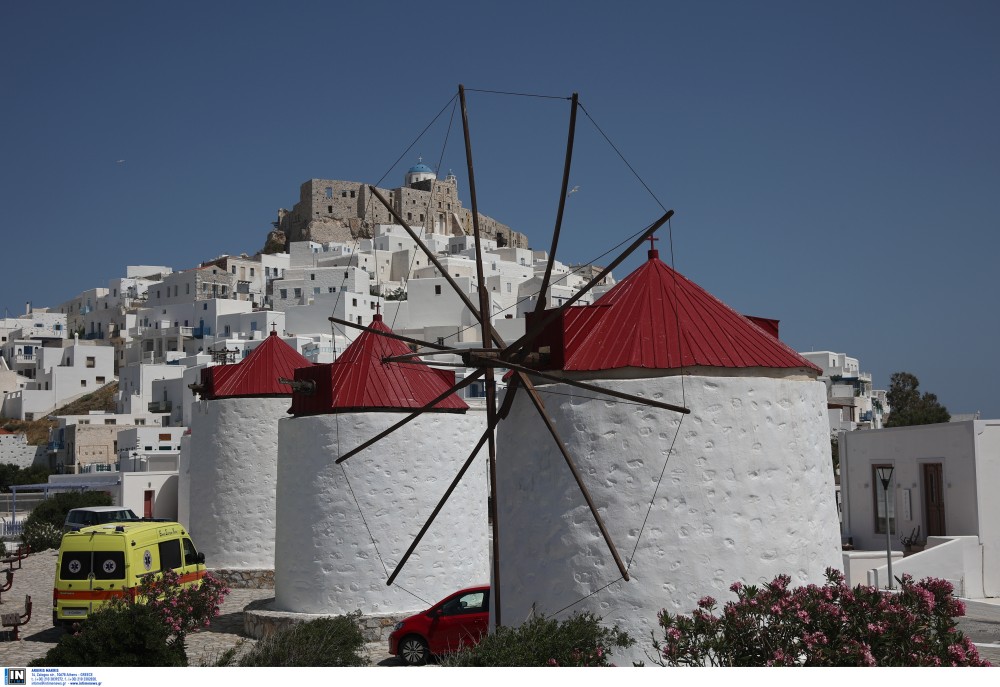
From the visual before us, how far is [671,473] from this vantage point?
32.2ft

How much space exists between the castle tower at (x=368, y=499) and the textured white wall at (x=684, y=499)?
17.6ft

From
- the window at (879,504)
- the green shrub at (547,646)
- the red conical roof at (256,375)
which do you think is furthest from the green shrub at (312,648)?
the window at (879,504)

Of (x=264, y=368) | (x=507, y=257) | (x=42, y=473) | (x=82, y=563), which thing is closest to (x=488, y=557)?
(x=82, y=563)

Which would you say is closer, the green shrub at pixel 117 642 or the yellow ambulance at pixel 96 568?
the green shrub at pixel 117 642

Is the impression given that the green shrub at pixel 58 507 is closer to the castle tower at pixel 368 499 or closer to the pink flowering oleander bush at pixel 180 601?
the castle tower at pixel 368 499

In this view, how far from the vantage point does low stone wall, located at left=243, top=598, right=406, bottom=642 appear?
1501 cm

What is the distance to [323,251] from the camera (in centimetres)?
8644

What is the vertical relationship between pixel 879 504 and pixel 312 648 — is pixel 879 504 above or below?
above

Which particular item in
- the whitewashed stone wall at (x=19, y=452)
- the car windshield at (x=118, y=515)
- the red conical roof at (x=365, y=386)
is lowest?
the car windshield at (x=118, y=515)

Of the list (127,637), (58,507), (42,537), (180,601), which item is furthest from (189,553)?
(58,507)

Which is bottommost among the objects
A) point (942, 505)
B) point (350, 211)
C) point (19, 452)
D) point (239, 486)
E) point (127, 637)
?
point (127, 637)

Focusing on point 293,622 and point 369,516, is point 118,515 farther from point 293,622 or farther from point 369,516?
point 369,516

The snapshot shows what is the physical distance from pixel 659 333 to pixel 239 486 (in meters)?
11.9

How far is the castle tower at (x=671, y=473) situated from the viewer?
9.75 m
